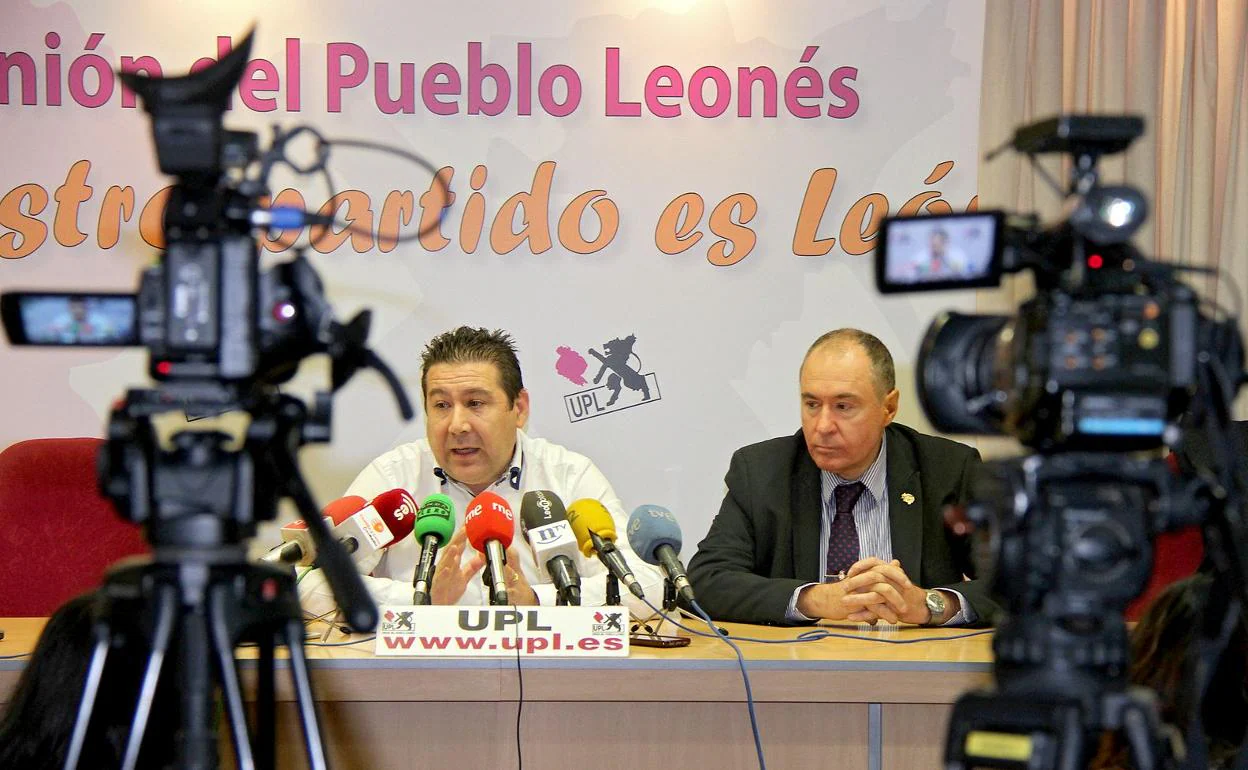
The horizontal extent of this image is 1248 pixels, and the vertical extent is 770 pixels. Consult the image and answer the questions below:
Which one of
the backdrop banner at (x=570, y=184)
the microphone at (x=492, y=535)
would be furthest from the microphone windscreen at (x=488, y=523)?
the backdrop banner at (x=570, y=184)

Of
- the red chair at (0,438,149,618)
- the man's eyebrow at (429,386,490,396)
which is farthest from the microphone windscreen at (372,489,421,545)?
the red chair at (0,438,149,618)

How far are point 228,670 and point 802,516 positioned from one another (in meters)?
1.90

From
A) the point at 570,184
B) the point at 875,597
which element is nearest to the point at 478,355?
the point at 570,184

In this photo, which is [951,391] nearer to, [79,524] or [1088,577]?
[1088,577]

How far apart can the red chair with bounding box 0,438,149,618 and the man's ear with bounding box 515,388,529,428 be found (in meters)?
0.94

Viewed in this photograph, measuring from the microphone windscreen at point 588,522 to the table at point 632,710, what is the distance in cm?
23

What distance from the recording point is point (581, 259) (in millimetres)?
3775

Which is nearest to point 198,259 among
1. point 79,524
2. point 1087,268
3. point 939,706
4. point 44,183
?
point 1087,268

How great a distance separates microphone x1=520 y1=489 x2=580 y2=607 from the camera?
7.74 ft

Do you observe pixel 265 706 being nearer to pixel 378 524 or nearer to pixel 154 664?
pixel 154 664

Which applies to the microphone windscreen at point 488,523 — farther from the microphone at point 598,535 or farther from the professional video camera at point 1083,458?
the professional video camera at point 1083,458

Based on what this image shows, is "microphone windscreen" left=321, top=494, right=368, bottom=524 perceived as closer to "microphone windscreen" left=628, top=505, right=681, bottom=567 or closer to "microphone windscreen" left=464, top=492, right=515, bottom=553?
"microphone windscreen" left=464, top=492, right=515, bottom=553

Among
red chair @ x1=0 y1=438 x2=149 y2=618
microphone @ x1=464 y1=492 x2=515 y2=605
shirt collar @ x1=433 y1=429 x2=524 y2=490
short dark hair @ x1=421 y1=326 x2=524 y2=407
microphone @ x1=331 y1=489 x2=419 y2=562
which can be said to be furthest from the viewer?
shirt collar @ x1=433 y1=429 x2=524 y2=490

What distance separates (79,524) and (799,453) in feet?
5.48
